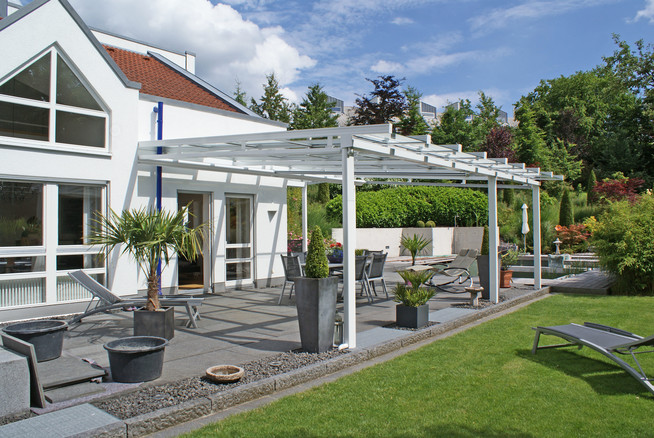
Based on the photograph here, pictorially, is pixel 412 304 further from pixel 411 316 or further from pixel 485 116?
pixel 485 116

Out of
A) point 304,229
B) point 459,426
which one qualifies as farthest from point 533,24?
point 459,426

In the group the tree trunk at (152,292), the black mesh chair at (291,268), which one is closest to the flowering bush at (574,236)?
the black mesh chair at (291,268)

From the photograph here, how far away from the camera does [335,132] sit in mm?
5910

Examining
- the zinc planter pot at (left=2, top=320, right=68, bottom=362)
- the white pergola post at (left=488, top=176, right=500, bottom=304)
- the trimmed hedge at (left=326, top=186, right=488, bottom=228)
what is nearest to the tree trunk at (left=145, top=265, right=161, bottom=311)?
the zinc planter pot at (left=2, top=320, right=68, bottom=362)

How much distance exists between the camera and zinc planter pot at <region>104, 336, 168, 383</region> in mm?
4492

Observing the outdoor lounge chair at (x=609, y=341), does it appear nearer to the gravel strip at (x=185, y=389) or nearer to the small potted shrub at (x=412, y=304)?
the small potted shrub at (x=412, y=304)

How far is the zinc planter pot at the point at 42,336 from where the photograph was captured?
4777mm

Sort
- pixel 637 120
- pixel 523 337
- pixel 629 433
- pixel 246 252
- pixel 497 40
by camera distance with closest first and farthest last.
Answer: pixel 629 433
pixel 523 337
pixel 246 252
pixel 497 40
pixel 637 120

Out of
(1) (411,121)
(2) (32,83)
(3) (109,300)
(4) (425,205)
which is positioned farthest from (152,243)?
(1) (411,121)

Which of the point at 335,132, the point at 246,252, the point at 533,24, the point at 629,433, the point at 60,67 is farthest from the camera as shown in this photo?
the point at 533,24

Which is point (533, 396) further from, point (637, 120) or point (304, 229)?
point (637, 120)

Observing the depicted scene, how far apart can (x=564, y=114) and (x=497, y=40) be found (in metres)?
25.4

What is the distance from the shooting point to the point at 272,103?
38125mm

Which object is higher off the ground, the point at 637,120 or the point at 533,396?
the point at 637,120
